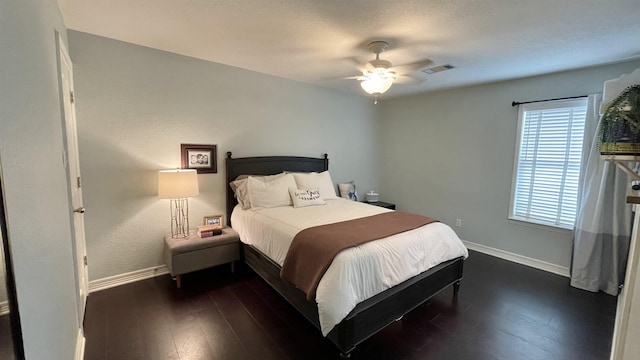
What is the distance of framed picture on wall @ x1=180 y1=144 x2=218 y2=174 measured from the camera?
317cm

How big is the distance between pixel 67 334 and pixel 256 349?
3.69ft

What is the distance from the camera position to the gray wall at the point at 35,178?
0.83m

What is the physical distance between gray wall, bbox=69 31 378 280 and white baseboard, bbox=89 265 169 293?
0.16 ft

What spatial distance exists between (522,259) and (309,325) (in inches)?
123

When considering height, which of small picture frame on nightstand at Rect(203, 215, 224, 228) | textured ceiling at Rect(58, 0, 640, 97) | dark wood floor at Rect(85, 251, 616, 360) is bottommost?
dark wood floor at Rect(85, 251, 616, 360)

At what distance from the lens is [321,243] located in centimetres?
212

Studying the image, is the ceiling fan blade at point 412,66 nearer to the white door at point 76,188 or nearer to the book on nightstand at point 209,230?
the book on nightstand at point 209,230

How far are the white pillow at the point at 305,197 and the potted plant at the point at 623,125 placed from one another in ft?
8.60

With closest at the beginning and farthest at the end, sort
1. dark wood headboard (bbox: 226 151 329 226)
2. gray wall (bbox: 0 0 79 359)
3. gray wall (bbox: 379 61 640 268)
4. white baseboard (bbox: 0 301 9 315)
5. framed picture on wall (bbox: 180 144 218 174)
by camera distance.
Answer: white baseboard (bbox: 0 301 9 315), gray wall (bbox: 0 0 79 359), framed picture on wall (bbox: 180 144 218 174), gray wall (bbox: 379 61 640 268), dark wood headboard (bbox: 226 151 329 226)

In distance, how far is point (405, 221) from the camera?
8.88 feet

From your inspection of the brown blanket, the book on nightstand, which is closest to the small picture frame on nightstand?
the book on nightstand

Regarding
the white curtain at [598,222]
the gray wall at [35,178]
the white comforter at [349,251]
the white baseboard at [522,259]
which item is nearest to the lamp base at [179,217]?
the white comforter at [349,251]

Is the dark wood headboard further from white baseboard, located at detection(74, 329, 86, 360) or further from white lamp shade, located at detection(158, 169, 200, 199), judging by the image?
white baseboard, located at detection(74, 329, 86, 360)

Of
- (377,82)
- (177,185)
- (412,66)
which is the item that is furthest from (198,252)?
(412,66)
